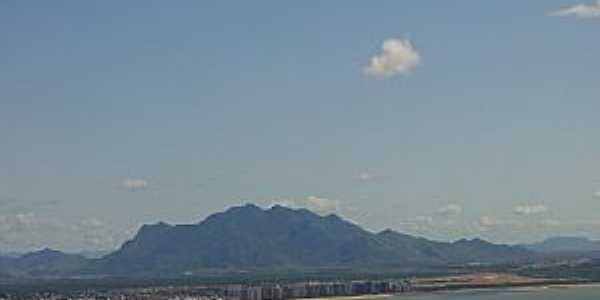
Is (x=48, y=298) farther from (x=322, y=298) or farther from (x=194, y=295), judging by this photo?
(x=322, y=298)

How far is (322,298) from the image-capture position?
158 m

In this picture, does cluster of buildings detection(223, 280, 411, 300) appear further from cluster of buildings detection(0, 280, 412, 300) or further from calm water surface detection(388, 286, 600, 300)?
calm water surface detection(388, 286, 600, 300)

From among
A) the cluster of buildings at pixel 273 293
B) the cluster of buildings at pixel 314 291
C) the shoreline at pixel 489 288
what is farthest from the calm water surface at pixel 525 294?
→ the cluster of buildings at pixel 273 293

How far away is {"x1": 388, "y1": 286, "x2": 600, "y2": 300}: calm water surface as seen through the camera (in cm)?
13612

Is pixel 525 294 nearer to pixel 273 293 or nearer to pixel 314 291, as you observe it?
pixel 314 291

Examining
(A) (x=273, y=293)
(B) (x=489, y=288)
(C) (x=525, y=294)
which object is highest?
(B) (x=489, y=288)

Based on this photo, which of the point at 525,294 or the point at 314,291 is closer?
the point at 525,294

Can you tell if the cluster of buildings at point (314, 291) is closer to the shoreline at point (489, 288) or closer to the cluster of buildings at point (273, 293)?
the cluster of buildings at point (273, 293)

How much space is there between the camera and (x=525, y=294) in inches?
5753

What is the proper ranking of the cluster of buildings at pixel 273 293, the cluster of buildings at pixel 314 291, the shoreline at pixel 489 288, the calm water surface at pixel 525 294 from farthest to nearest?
1. the cluster of buildings at pixel 314 291
2. the cluster of buildings at pixel 273 293
3. the shoreline at pixel 489 288
4. the calm water surface at pixel 525 294

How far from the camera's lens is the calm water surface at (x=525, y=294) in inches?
5359

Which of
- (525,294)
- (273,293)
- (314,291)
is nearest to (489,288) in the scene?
(525,294)

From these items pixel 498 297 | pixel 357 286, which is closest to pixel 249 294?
pixel 357 286

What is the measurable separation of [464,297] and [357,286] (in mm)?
32753
